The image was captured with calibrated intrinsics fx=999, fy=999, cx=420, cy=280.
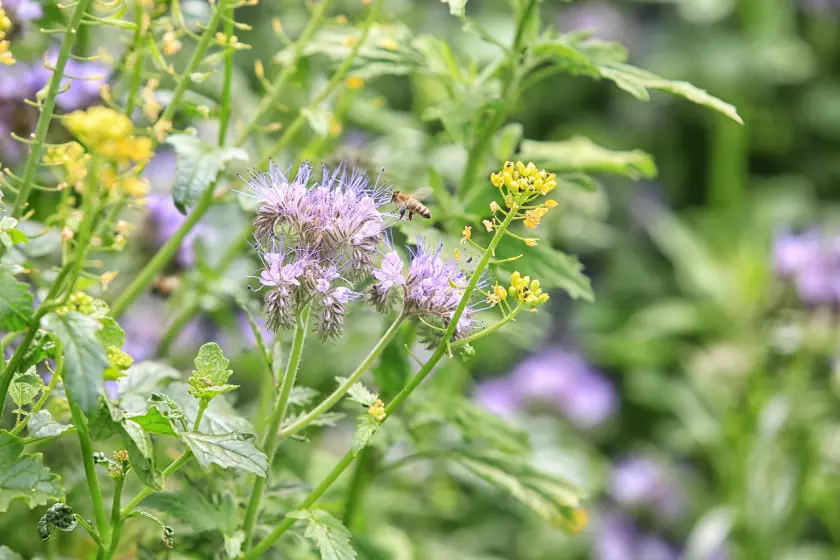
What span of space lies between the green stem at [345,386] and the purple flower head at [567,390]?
158 cm

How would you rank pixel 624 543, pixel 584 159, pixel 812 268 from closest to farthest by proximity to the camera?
pixel 584 159 → pixel 812 268 → pixel 624 543

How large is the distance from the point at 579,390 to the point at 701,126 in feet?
4.43

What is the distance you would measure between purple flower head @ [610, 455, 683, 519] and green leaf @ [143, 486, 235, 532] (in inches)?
64.2

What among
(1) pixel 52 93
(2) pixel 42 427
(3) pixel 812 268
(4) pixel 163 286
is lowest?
(3) pixel 812 268

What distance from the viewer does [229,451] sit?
2.76 ft

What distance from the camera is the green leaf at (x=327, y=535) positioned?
2.82 feet

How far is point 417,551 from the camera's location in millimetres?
1742

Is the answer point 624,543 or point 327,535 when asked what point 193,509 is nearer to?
point 327,535

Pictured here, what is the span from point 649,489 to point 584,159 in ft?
4.48

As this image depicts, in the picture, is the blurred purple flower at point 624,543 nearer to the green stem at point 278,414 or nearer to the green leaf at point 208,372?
the green stem at point 278,414

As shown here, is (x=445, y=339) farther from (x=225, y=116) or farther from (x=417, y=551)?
(x=417, y=551)

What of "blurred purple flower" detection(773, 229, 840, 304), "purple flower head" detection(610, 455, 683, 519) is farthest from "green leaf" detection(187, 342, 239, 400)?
"purple flower head" detection(610, 455, 683, 519)

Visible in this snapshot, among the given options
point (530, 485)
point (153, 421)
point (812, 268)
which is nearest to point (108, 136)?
point (153, 421)

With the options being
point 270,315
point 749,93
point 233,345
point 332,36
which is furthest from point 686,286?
point 270,315
